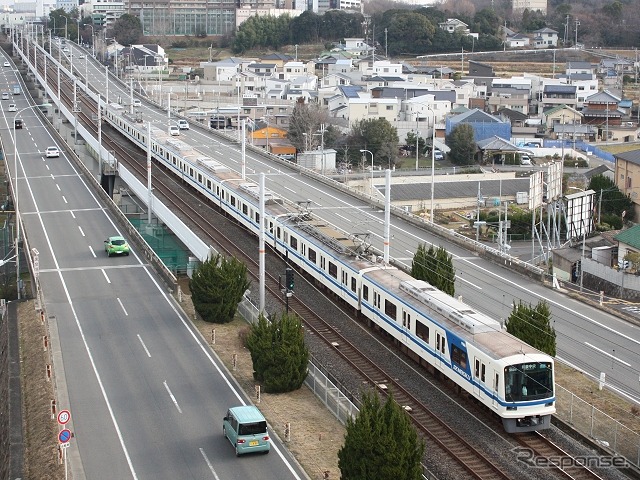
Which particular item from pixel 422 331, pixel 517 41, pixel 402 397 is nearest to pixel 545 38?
pixel 517 41

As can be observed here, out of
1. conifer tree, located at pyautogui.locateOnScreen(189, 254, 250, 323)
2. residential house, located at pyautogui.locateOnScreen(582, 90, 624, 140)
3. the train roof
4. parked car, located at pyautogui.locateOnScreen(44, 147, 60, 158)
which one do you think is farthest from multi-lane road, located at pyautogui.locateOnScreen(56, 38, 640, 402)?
residential house, located at pyautogui.locateOnScreen(582, 90, 624, 140)

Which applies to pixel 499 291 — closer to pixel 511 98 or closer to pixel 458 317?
Result: pixel 458 317

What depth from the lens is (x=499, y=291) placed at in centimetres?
3038

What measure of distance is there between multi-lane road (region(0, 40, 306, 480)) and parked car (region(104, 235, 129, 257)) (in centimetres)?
36

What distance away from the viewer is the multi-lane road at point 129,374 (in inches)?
733

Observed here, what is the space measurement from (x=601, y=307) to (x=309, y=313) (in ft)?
27.7

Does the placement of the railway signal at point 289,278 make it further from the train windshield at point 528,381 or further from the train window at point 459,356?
the train windshield at point 528,381

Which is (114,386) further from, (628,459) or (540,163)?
(540,163)

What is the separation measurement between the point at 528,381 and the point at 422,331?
13.1ft

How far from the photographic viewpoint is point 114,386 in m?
22.4

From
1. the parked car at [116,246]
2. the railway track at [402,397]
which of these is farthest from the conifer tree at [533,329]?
the parked car at [116,246]

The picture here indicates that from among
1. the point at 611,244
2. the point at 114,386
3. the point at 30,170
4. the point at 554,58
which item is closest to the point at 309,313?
the point at 114,386

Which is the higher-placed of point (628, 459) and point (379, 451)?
point (379, 451)

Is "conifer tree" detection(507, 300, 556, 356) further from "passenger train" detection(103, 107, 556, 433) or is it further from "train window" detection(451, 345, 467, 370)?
"train window" detection(451, 345, 467, 370)
